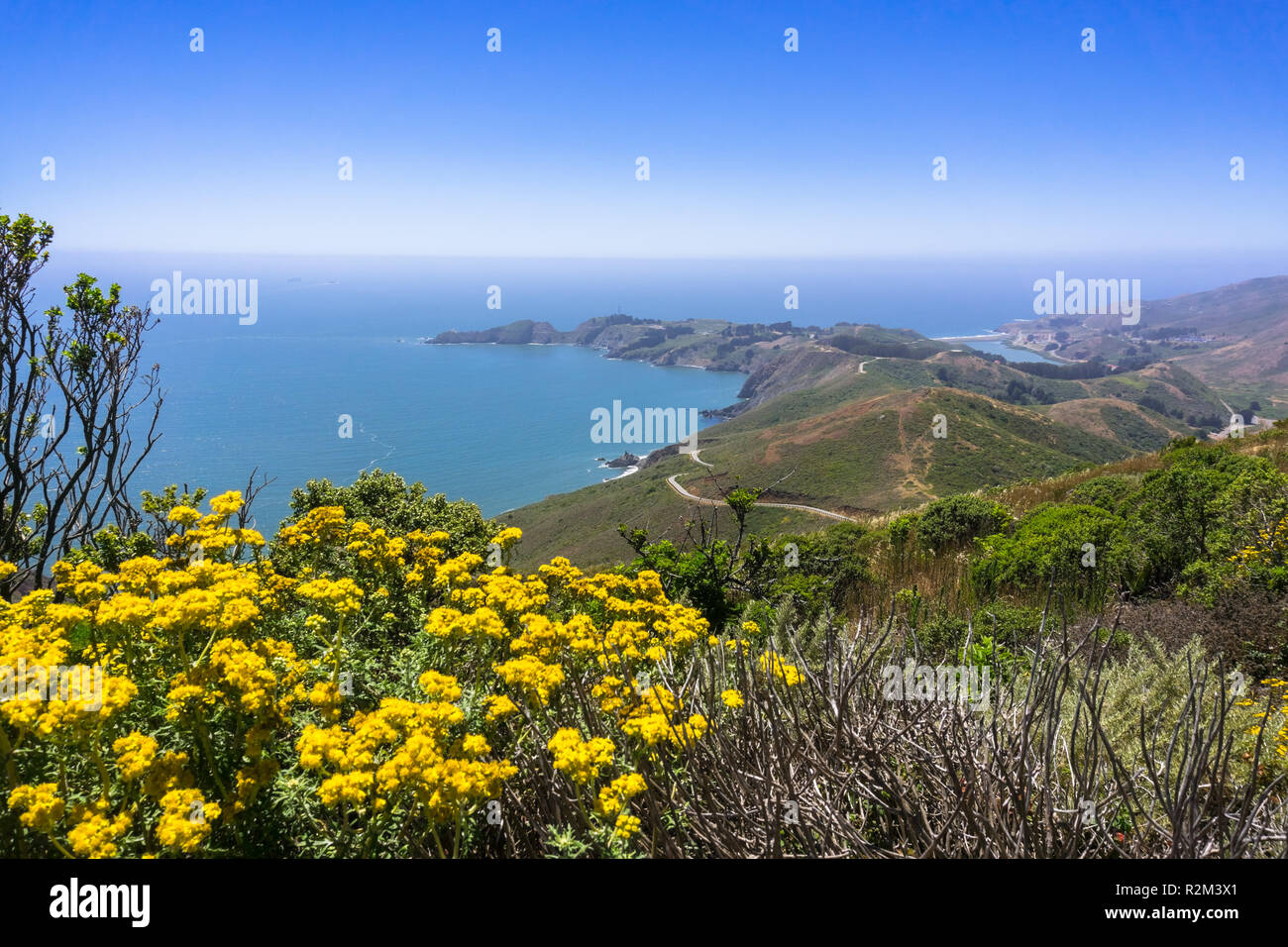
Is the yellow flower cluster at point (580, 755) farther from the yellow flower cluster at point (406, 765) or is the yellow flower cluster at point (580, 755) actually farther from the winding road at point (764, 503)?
the winding road at point (764, 503)

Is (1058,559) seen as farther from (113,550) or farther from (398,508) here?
(113,550)

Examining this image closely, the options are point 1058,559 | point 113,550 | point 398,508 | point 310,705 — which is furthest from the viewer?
point 1058,559

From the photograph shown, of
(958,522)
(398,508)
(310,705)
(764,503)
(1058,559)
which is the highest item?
(398,508)

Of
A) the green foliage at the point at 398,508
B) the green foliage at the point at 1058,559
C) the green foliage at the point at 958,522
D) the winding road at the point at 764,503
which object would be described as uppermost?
the green foliage at the point at 398,508

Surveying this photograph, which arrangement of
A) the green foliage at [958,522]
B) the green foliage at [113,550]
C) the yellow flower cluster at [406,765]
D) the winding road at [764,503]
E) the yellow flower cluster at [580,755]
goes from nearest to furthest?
the yellow flower cluster at [406,765] → the yellow flower cluster at [580,755] → the green foliage at [113,550] → the green foliage at [958,522] → the winding road at [764,503]

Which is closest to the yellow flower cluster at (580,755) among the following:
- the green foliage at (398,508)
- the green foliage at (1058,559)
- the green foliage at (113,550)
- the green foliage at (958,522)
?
the green foliage at (398,508)

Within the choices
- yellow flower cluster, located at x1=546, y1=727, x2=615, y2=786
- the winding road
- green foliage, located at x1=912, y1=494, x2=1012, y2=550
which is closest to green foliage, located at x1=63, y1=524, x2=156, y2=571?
yellow flower cluster, located at x1=546, y1=727, x2=615, y2=786

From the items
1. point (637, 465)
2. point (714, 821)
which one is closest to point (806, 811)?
point (714, 821)

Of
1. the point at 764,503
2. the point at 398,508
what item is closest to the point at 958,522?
the point at 398,508

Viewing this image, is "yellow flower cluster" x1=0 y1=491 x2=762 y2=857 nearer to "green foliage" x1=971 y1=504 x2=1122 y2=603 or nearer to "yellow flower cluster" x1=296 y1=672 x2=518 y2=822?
"yellow flower cluster" x1=296 y1=672 x2=518 y2=822
